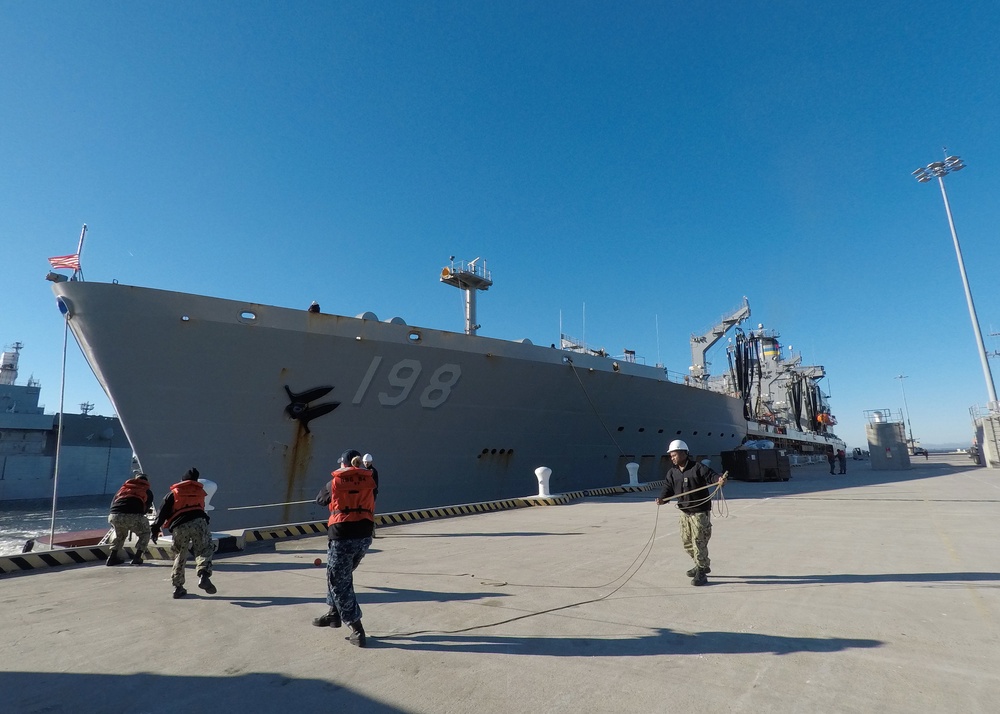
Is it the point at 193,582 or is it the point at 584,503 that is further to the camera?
the point at 584,503

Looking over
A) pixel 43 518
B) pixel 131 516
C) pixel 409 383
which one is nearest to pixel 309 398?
pixel 409 383

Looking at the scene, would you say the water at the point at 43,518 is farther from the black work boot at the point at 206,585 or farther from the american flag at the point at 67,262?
the black work boot at the point at 206,585

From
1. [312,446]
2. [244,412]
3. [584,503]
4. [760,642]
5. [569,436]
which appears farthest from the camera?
[569,436]

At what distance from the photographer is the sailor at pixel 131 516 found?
6.27 metres

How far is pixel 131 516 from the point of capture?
630cm

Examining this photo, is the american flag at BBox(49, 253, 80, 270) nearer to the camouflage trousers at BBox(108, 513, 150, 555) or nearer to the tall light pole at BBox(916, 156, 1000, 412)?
the camouflage trousers at BBox(108, 513, 150, 555)

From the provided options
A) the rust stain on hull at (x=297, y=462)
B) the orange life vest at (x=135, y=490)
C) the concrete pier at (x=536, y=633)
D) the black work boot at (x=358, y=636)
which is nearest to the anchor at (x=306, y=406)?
the rust stain on hull at (x=297, y=462)

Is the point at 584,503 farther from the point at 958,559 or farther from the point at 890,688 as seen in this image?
the point at 890,688

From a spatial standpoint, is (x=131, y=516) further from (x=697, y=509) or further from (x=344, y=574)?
(x=697, y=509)

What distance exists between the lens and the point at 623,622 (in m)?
3.65

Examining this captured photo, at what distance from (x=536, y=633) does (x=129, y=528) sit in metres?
5.82

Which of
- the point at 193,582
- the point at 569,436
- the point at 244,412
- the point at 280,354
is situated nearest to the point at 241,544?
the point at 193,582

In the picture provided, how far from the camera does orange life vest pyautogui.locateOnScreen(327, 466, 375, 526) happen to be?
3.58 metres

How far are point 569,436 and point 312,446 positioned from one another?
25.9 feet
